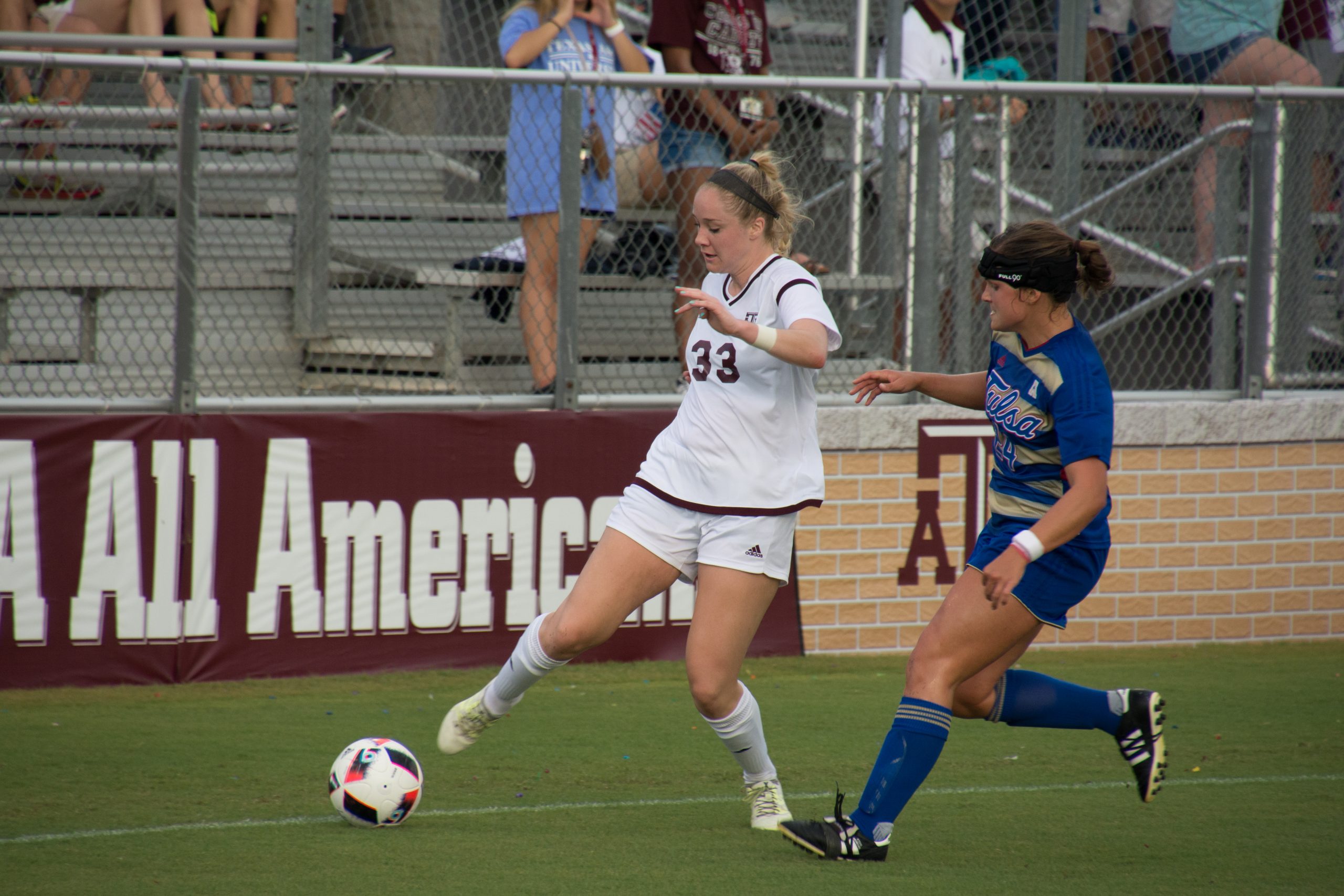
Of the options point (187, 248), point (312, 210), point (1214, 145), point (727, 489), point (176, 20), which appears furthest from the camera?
point (176, 20)

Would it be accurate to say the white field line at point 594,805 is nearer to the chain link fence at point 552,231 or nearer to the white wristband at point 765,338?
the white wristband at point 765,338

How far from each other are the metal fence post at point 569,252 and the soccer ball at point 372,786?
2922mm

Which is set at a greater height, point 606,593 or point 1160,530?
point 606,593

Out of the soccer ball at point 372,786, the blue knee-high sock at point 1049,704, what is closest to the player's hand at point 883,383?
the blue knee-high sock at point 1049,704

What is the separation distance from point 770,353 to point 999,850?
69.7 inches

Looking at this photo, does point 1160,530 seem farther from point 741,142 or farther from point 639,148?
point 639,148

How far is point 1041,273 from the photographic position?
415cm

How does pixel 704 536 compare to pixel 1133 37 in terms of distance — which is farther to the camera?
pixel 1133 37

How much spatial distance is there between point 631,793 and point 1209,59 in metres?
6.63

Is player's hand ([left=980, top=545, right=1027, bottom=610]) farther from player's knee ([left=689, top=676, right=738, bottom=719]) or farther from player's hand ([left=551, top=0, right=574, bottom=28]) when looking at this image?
player's hand ([left=551, top=0, right=574, bottom=28])

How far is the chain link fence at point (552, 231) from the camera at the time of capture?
6730 millimetres

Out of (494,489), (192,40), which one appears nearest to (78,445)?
(494,489)

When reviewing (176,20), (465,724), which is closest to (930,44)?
(176,20)

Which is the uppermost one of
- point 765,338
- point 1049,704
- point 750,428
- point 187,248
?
point 187,248
